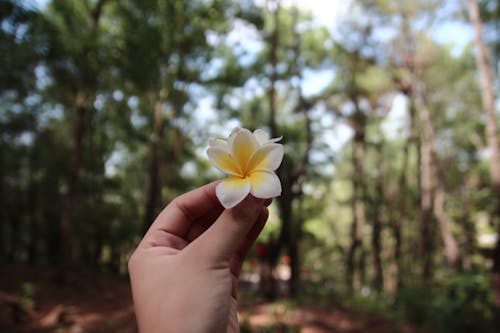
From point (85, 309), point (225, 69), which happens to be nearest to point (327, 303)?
point (85, 309)

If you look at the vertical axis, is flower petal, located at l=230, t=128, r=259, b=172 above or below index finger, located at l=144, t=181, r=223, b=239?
above

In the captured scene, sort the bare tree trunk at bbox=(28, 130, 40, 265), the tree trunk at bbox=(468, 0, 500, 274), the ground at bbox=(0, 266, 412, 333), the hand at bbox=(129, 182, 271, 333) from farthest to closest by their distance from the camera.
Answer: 1. the bare tree trunk at bbox=(28, 130, 40, 265)
2. the tree trunk at bbox=(468, 0, 500, 274)
3. the ground at bbox=(0, 266, 412, 333)
4. the hand at bbox=(129, 182, 271, 333)

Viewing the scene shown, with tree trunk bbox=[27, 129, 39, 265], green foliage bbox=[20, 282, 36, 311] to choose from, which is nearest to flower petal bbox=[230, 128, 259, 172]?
green foliage bbox=[20, 282, 36, 311]

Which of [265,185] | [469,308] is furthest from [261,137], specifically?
[469,308]

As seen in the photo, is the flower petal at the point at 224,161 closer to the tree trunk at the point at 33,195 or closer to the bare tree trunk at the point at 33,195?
the bare tree trunk at the point at 33,195

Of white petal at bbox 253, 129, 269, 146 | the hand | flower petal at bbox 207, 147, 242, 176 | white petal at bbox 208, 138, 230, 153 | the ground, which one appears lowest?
the ground

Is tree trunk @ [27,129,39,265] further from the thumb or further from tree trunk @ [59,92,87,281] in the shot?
the thumb

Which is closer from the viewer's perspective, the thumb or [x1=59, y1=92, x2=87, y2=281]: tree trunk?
the thumb
